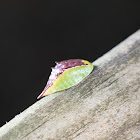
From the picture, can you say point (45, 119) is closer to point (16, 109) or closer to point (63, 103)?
point (63, 103)

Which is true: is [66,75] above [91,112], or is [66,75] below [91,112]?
above

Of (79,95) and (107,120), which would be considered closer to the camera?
(107,120)

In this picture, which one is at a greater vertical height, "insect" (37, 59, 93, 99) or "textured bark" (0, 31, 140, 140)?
"insect" (37, 59, 93, 99)

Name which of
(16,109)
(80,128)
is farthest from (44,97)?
(16,109)

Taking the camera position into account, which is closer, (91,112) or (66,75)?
(91,112)
